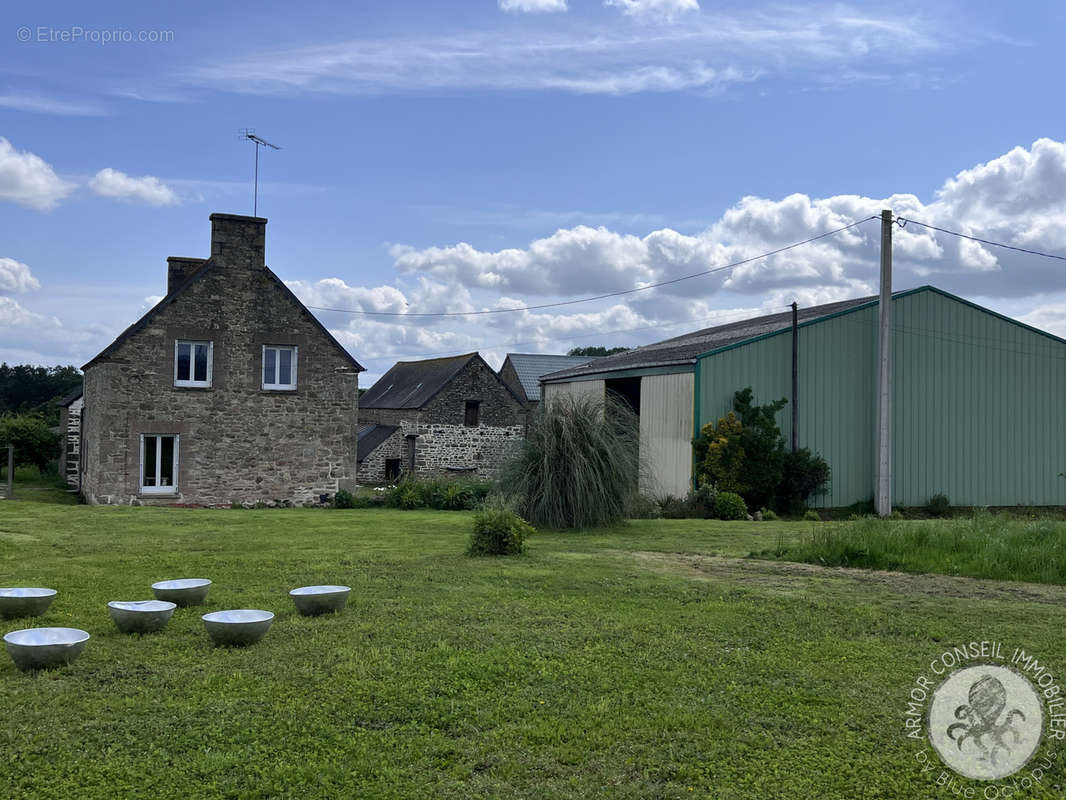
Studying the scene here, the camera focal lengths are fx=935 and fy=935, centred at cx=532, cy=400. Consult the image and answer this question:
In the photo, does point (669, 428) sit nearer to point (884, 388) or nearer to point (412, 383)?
point (884, 388)

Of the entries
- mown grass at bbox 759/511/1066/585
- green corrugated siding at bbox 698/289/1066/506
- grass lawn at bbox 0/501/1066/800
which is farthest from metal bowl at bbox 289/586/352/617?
green corrugated siding at bbox 698/289/1066/506

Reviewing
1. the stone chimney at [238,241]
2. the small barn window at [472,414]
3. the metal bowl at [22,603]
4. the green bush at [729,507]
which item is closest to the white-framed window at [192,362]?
the stone chimney at [238,241]

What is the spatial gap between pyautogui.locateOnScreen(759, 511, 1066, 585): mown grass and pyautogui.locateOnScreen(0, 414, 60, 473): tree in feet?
85.3

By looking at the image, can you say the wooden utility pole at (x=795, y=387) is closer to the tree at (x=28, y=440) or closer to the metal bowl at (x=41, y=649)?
the metal bowl at (x=41, y=649)

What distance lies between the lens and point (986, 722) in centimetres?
514

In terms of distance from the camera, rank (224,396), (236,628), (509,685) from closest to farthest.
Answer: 1. (509,685)
2. (236,628)
3. (224,396)

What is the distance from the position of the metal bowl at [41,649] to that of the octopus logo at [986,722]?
5.22m

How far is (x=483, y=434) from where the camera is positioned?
127 ft

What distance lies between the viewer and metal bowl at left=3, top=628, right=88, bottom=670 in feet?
19.4

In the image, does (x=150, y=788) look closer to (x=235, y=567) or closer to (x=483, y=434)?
(x=235, y=567)

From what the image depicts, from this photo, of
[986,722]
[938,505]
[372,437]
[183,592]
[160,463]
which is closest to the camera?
[986,722]

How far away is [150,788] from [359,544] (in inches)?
344

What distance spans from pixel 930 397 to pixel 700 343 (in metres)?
6.18

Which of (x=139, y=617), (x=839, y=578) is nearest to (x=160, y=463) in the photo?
(x=139, y=617)
